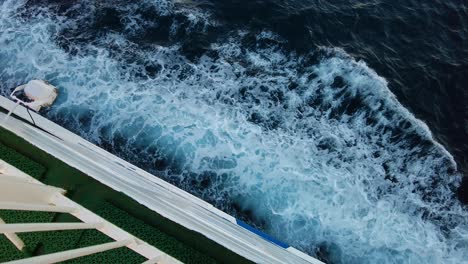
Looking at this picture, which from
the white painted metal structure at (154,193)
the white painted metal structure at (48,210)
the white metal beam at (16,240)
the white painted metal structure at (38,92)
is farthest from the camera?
the white painted metal structure at (38,92)

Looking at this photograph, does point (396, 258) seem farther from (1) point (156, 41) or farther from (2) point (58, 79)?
(2) point (58, 79)

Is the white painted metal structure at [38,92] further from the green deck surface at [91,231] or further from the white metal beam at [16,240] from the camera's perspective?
the white metal beam at [16,240]

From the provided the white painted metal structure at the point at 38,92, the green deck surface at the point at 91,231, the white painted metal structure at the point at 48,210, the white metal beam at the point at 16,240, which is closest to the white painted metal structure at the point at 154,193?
the green deck surface at the point at 91,231

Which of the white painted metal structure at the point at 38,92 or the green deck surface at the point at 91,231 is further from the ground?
the white painted metal structure at the point at 38,92

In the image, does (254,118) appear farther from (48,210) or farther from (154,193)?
(48,210)

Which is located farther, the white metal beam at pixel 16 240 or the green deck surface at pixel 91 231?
the green deck surface at pixel 91 231

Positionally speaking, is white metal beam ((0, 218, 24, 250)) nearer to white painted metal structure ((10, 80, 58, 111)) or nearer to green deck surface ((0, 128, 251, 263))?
green deck surface ((0, 128, 251, 263))

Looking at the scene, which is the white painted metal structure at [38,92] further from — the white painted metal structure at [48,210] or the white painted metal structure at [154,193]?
the white painted metal structure at [48,210]

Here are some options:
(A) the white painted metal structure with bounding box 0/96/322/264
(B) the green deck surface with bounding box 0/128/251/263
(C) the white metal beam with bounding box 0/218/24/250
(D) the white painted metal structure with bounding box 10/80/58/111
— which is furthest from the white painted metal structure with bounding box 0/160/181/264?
(D) the white painted metal structure with bounding box 10/80/58/111

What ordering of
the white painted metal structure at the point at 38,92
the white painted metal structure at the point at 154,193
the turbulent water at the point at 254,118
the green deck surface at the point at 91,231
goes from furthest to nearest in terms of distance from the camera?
the white painted metal structure at the point at 38,92 < the turbulent water at the point at 254,118 < the white painted metal structure at the point at 154,193 < the green deck surface at the point at 91,231
